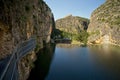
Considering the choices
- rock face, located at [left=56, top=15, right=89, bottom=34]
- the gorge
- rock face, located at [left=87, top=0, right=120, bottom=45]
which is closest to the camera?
the gorge

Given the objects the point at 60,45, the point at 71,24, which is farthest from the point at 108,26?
the point at 71,24

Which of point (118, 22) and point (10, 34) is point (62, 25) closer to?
point (118, 22)

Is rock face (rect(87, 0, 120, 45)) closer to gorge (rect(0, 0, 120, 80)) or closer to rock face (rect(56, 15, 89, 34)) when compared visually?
gorge (rect(0, 0, 120, 80))

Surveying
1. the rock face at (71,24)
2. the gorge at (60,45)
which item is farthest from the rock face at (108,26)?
the rock face at (71,24)

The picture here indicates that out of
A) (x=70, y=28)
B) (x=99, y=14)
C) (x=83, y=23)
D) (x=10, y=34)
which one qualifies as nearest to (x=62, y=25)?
(x=70, y=28)

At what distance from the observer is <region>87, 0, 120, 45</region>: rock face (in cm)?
8644

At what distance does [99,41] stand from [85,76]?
2805 inches

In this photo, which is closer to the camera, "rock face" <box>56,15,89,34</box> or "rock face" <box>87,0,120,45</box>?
"rock face" <box>87,0,120,45</box>

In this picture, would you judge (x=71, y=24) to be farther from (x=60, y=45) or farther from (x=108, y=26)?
(x=60, y=45)

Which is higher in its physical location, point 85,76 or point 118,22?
point 118,22

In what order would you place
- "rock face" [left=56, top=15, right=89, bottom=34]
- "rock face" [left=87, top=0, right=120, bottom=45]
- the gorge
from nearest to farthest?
the gorge < "rock face" [left=87, top=0, right=120, bottom=45] < "rock face" [left=56, top=15, right=89, bottom=34]

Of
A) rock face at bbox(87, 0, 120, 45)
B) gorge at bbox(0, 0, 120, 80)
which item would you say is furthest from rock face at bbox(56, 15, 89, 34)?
rock face at bbox(87, 0, 120, 45)

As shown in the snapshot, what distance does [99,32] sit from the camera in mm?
101688

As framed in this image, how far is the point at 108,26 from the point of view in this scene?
9394 cm
